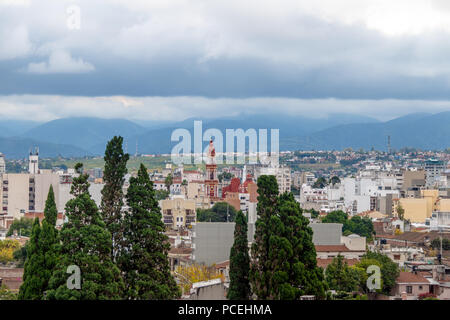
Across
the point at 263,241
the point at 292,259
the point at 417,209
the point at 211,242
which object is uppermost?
the point at 417,209

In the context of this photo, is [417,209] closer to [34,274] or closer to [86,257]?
[34,274]

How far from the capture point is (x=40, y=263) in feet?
57.5

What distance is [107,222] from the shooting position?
19453mm

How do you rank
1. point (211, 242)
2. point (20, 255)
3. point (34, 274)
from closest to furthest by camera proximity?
point (34, 274), point (211, 242), point (20, 255)

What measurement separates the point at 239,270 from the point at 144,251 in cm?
288

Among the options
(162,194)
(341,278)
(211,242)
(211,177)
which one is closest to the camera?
(341,278)

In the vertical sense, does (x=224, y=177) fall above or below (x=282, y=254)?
above

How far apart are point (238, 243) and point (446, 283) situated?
6.64m

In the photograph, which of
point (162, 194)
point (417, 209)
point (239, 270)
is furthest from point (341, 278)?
point (162, 194)

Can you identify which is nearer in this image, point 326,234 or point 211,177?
point 326,234

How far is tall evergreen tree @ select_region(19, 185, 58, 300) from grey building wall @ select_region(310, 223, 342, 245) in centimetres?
1805
